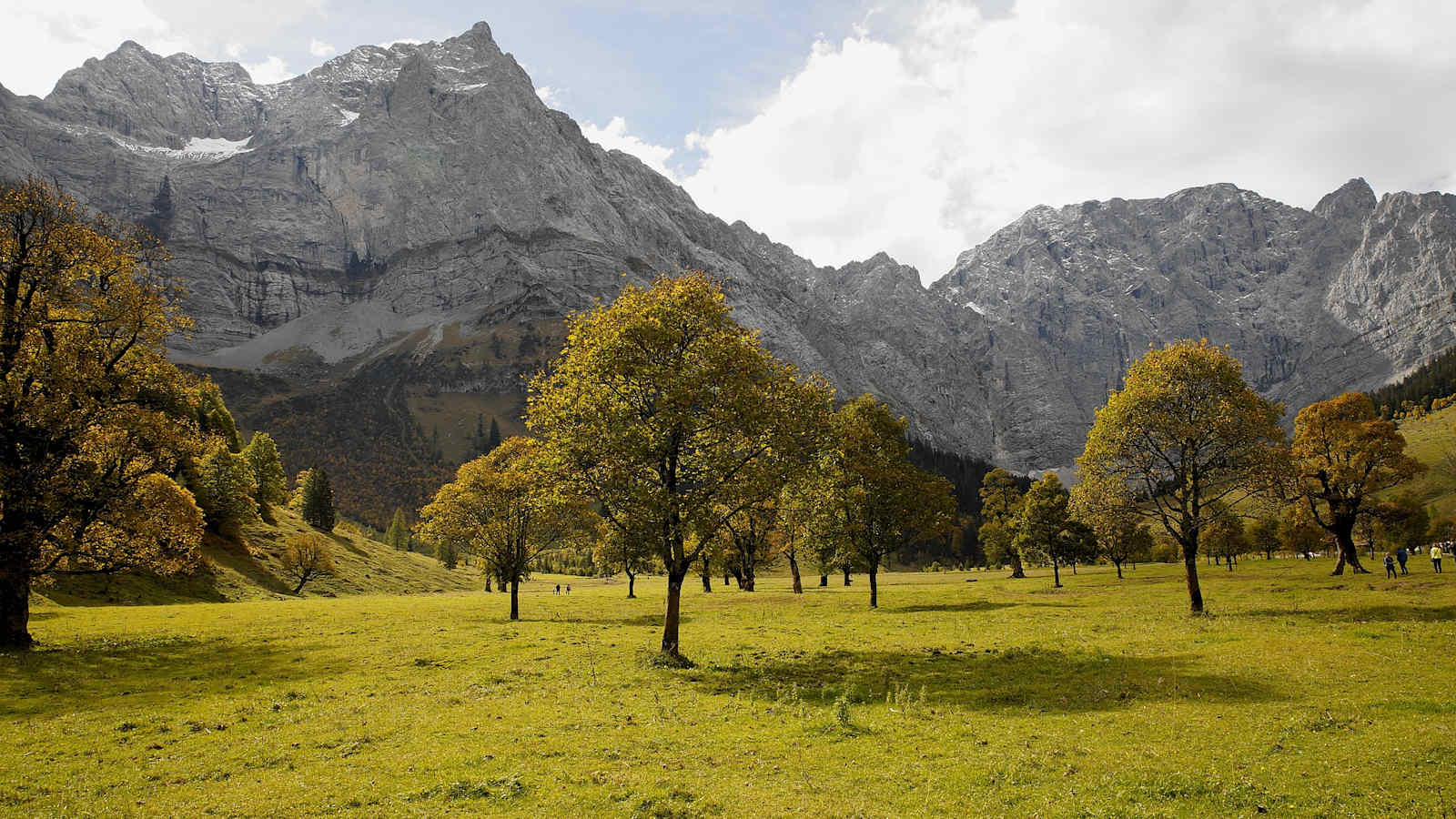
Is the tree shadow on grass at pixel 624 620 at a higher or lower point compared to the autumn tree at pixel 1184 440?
lower

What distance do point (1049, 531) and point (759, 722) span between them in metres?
73.6

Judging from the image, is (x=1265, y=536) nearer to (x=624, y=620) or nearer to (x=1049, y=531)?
(x=1049, y=531)

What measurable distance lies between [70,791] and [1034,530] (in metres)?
86.2

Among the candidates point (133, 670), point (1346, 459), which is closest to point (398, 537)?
point (133, 670)

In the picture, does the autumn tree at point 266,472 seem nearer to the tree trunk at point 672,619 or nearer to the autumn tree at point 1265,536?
the tree trunk at point 672,619

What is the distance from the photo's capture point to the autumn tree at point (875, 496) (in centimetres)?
5594

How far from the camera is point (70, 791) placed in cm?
1417

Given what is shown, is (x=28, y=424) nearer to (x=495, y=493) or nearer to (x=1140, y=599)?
(x=495, y=493)

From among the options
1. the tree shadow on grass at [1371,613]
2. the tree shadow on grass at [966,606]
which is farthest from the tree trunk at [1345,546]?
the tree shadow on grass at [966,606]

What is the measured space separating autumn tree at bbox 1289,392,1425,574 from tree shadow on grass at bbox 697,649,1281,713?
154ft

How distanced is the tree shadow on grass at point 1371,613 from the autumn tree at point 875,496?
23.0 metres

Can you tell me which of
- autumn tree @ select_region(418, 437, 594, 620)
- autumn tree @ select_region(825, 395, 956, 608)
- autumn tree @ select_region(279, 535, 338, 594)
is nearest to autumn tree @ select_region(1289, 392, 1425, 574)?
autumn tree @ select_region(825, 395, 956, 608)

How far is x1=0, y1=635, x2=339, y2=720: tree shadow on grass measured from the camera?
74.0 ft

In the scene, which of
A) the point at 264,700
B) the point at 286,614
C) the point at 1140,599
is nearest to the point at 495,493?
the point at 286,614
